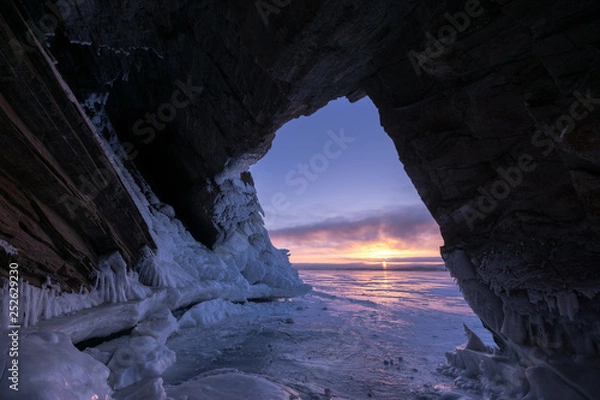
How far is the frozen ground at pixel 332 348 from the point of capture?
4.85 metres

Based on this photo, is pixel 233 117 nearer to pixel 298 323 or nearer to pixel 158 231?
pixel 158 231

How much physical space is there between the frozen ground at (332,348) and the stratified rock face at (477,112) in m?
1.98

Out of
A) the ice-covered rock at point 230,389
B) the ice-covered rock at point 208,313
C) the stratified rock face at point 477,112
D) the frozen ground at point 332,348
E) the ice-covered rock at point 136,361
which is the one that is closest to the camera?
the stratified rock face at point 477,112

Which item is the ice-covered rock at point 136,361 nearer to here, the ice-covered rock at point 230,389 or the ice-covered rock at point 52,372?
the ice-covered rock at point 230,389

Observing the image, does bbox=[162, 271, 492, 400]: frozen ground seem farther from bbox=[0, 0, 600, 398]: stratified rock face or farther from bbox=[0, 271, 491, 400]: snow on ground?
bbox=[0, 0, 600, 398]: stratified rock face

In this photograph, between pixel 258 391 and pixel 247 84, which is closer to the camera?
pixel 258 391

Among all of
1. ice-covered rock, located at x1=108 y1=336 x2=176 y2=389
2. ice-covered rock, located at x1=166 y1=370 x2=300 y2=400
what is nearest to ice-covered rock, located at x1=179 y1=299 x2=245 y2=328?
ice-covered rock, located at x1=108 y1=336 x2=176 y2=389

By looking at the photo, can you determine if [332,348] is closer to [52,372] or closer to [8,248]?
[52,372]

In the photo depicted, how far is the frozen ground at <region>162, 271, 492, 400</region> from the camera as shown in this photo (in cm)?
485

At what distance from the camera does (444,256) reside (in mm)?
5766

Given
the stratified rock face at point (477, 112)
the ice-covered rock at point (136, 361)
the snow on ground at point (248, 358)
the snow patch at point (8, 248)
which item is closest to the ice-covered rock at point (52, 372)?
the snow on ground at point (248, 358)

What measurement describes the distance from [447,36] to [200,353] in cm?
815

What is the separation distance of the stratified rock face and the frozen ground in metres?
1.98

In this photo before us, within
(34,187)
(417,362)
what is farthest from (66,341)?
(417,362)
